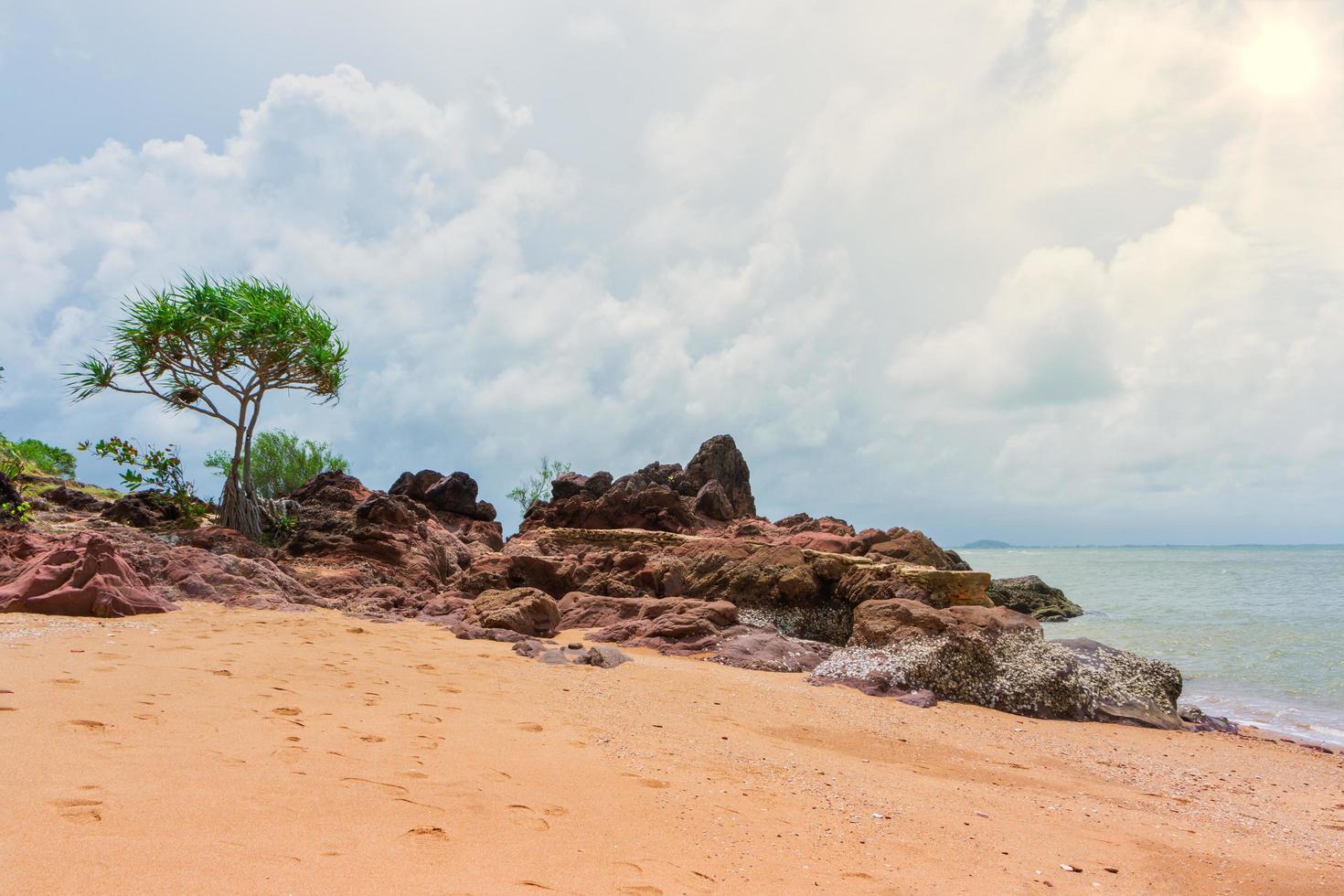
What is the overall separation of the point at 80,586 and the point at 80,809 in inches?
251

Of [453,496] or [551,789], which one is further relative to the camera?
[453,496]

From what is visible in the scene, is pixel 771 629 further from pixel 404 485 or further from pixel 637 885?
pixel 404 485

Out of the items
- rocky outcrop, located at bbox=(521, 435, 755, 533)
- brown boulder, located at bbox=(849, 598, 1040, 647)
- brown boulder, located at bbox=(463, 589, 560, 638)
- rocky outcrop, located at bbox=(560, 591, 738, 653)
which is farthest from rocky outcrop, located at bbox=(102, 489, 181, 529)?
brown boulder, located at bbox=(849, 598, 1040, 647)

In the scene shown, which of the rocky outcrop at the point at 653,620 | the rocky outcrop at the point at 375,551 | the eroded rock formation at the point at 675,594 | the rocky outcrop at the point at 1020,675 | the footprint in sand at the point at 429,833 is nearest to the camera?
the footprint in sand at the point at 429,833

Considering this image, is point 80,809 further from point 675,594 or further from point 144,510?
point 144,510

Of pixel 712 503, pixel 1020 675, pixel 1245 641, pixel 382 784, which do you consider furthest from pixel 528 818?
pixel 712 503

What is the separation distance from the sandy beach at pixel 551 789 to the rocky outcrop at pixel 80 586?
71 centimetres

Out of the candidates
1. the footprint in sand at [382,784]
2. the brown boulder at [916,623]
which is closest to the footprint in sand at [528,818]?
the footprint in sand at [382,784]

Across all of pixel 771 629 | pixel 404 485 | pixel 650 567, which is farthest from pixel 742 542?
pixel 404 485

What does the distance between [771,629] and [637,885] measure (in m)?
7.61

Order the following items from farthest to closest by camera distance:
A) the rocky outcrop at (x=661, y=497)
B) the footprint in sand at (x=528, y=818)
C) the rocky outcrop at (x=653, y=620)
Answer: the rocky outcrop at (x=661, y=497) < the rocky outcrop at (x=653, y=620) < the footprint in sand at (x=528, y=818)

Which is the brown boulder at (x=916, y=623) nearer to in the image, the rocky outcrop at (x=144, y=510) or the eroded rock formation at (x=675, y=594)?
the eroded rock formation at (x=675, y=594)

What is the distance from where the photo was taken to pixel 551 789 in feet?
10.5

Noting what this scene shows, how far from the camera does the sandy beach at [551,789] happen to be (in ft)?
7.47
